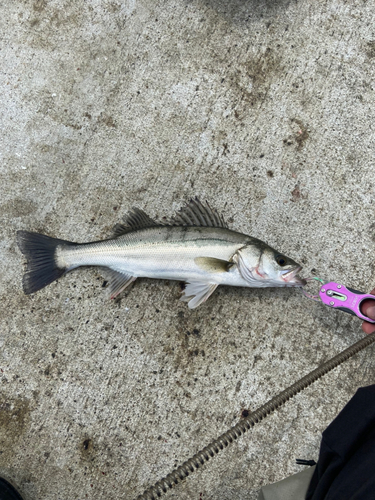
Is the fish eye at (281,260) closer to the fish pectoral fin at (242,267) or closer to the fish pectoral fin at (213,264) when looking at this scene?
the fish pectoral fin at (242,267)

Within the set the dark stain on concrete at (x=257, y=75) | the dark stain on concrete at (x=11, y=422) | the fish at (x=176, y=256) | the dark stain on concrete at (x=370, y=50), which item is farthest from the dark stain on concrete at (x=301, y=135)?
the dark stain on concrete at (x=11, y=422)

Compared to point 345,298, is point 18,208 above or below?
above

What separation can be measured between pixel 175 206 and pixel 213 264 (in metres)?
0.73

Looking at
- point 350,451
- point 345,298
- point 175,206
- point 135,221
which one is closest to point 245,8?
point 175,206

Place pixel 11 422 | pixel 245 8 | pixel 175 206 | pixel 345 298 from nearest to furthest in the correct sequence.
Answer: pixel 345 298
pixel 11 422
pixel 175 206
pixel 245 8

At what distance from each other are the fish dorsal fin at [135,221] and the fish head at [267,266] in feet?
2.77

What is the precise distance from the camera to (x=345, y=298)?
2.59 meters

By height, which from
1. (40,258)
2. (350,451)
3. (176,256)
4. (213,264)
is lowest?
(350,451)

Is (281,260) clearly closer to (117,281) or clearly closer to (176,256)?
(176,256)

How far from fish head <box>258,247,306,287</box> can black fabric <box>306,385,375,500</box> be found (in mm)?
930

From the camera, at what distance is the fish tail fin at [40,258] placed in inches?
115

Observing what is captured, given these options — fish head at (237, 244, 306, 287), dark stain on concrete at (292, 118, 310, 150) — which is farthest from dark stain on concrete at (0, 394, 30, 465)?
dark stain on concrete at (292, 118, 310, 150)

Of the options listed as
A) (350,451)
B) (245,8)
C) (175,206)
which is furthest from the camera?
(245,8)

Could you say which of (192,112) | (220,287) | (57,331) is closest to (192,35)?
(192,112)
